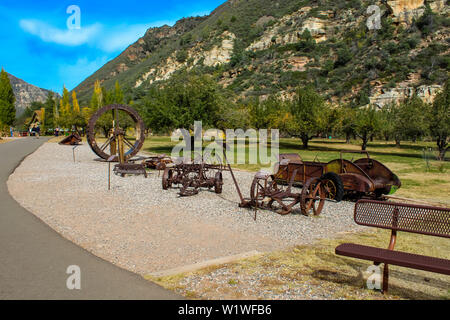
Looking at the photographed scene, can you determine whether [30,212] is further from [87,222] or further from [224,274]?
[224,274]

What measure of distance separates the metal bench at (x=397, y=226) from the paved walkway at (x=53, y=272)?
2.30 meters

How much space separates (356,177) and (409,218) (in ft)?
17.8

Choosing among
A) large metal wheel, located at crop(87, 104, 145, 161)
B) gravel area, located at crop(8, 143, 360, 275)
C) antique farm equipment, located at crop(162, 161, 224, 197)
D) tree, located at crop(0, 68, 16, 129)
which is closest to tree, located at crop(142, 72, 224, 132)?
large metal wheel, located at crop(87, 104, 145, 161)

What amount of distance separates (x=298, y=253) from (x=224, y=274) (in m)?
1.50

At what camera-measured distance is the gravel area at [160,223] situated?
539 centimetres

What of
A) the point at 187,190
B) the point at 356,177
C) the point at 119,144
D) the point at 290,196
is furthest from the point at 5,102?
the point at 356,177

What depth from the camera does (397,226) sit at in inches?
169

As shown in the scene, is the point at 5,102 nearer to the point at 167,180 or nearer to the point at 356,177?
the point at 167,180

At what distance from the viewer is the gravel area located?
5387mm

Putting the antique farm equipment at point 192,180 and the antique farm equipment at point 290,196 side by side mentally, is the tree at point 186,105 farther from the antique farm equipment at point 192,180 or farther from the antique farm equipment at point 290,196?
the antique farm equipment at point 290,196

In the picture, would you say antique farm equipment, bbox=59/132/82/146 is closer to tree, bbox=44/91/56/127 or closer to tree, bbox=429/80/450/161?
tree, bbox=429/80/450/161

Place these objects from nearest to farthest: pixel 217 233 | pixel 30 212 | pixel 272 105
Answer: pixel 217 233 < pixel 30 212 < pixel 272 105

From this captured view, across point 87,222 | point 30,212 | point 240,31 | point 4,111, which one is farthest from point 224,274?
point 240,31

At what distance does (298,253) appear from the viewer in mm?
5348
